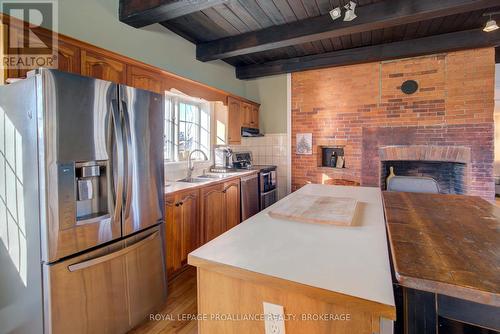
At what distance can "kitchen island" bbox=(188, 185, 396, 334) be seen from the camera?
A: 678 millimetres

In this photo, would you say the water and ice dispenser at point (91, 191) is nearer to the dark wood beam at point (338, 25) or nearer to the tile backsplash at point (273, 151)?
the dark wood beam at point (338, 25)

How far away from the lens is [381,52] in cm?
347

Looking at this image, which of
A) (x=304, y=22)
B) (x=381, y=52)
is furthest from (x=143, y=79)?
(x=381, y=52)

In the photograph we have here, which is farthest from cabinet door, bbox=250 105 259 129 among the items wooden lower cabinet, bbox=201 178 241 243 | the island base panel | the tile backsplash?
the island base panel

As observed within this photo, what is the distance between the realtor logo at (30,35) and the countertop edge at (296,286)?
67.1 inches

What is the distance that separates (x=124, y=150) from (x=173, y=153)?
1573 mm

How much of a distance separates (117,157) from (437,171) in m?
4.20

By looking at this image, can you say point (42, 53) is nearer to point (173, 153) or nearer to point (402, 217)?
point (173, 153)

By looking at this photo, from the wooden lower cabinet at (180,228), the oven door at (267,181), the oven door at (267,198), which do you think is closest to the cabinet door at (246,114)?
the oven door at (267,181)

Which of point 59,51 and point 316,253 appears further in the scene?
point 59,51

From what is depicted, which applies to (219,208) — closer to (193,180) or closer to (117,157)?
(193,180)

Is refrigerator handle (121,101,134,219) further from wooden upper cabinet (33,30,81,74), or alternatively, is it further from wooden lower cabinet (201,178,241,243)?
wooden lower cabinet (201,178,241,243)

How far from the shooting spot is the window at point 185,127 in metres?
3.09

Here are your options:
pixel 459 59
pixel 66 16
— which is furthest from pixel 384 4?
pixel 66 16
